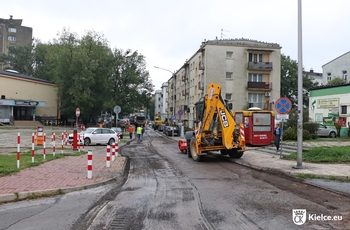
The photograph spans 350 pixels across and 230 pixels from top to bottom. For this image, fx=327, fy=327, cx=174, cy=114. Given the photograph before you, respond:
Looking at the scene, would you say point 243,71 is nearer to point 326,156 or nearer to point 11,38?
point 326,156

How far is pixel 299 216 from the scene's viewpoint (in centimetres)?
598

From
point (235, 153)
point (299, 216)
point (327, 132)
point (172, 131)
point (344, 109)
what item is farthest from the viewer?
point (172, 131)

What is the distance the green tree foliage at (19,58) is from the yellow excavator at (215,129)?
216ft

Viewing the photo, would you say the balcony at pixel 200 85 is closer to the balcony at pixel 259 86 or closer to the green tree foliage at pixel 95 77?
the balcony at pixel 259 86

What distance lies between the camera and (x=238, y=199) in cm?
749

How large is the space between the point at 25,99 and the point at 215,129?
5022 centimetres

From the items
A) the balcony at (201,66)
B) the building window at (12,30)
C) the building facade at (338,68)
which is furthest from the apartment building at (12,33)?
the building facade at (338,68)

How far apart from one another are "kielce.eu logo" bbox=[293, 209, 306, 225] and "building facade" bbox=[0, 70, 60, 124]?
180 ft

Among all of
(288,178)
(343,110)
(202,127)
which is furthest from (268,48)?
(288,178)

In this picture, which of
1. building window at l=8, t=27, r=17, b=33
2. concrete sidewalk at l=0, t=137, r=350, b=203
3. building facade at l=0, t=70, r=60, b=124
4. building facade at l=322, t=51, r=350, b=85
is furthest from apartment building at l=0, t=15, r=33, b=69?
concrete sidewalk at l=0, t=137, r=350, b=203

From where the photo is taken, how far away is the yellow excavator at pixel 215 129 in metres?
14.9

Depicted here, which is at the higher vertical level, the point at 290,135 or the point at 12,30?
the point at 12,30

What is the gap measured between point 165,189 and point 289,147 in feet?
42.9

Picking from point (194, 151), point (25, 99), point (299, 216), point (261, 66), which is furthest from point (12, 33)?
point (299, 216)
